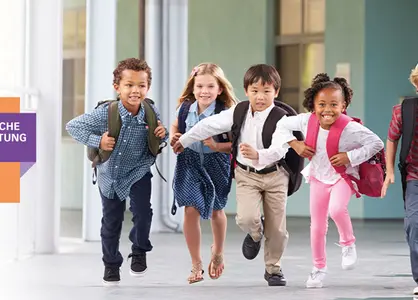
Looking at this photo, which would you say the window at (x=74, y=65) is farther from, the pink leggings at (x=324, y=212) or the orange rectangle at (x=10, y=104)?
the pink leggings at (x=324, y=212)

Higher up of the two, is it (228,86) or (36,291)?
(228,86)

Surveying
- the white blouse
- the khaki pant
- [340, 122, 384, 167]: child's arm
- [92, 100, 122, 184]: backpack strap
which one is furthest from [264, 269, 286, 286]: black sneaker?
[92, 100, 122, 184]: backpack strap

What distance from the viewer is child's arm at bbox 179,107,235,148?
641 cm

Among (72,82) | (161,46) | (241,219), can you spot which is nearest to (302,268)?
(241,219)

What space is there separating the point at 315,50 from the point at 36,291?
10.2 meters

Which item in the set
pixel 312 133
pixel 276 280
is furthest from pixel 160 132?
pixel 276 280

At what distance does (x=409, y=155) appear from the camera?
Result: 606 cm

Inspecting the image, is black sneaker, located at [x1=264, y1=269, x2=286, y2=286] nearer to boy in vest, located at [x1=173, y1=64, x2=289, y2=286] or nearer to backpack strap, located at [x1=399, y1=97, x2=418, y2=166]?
boy in vest, located at [x1=173, y1=64, x2=289, y2=286]

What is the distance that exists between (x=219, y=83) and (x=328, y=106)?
73cm

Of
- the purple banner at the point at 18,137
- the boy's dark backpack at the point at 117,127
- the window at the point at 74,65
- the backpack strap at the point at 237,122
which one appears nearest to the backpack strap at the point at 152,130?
the boy's dark backpack at the point at 117,127

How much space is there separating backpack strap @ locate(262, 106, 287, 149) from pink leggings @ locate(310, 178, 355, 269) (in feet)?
1.21

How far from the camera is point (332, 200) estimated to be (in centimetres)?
638

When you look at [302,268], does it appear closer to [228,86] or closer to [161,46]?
[228,86]

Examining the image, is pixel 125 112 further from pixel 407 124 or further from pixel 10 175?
pixel 10 175
